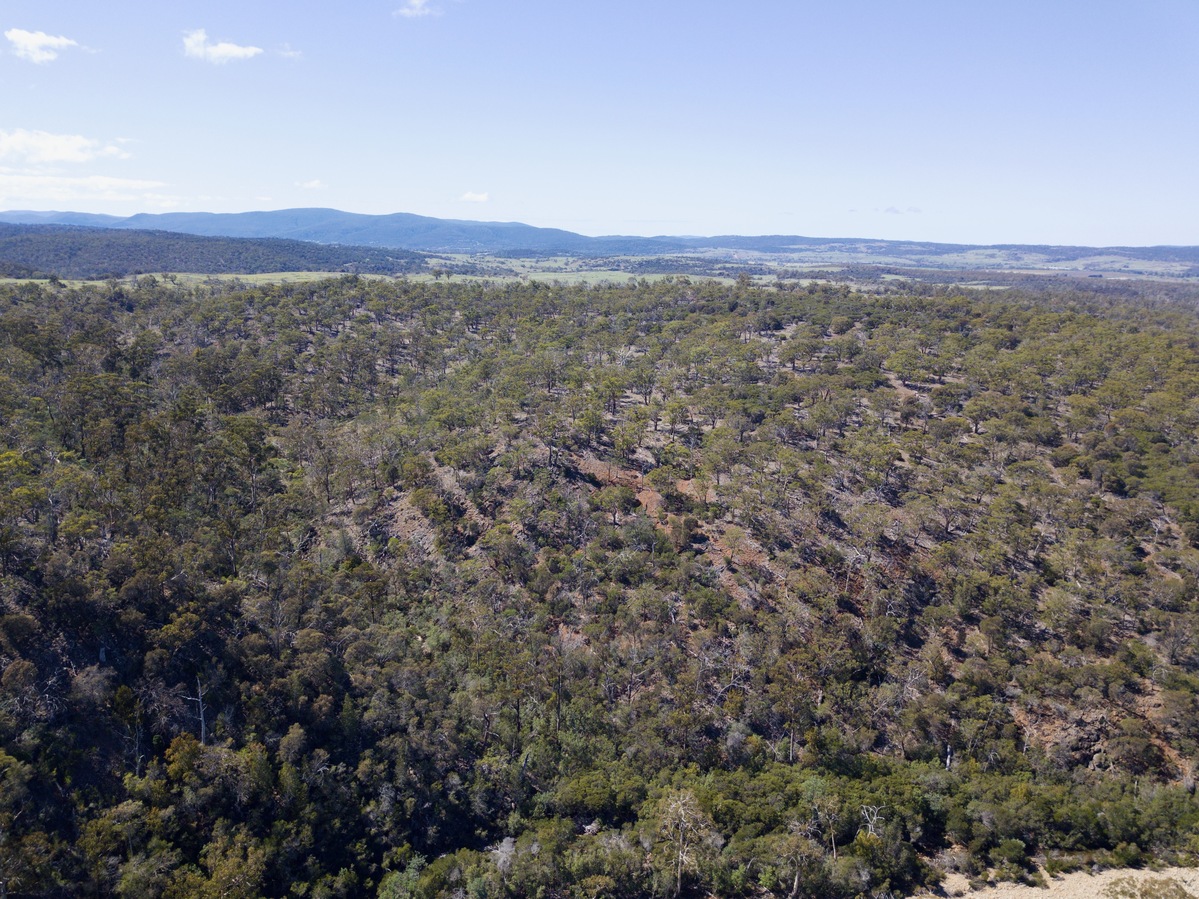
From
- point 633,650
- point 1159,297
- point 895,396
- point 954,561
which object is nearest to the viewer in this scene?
point 633,650

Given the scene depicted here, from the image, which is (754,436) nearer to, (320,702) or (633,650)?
(633,650)

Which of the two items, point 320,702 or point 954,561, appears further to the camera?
point 954,561

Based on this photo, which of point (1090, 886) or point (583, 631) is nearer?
point (1090, 886)

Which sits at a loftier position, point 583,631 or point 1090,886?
point 583,631

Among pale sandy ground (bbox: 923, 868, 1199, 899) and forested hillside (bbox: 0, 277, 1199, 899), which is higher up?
forested hillside (bbox: 0, 277, 1199, 899)

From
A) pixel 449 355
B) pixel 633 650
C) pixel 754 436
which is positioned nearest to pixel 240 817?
pixel 633 650

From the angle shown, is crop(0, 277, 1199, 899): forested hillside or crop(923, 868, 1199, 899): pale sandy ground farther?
crop(0, 277, 1199, 899): forested hillside
